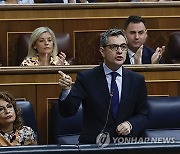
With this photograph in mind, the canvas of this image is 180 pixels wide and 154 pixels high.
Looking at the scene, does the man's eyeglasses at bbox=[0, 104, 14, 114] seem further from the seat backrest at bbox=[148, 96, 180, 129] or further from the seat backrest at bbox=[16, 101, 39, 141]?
the seat backrest at bbox=[148, 96, 180, 129]

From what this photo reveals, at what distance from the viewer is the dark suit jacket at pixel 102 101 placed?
1.96 metres

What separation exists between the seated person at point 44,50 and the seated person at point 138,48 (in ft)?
1.01

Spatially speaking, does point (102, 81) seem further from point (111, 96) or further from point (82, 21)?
point (82, 21)

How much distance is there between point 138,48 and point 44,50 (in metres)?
0.42

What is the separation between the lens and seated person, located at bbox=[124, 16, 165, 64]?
9.07 ft

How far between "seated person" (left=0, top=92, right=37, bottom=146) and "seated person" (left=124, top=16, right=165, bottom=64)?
743 mm

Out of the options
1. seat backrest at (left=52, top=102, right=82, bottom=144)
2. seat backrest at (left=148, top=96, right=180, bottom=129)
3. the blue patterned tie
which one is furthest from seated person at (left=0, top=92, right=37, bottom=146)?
seat backrest at (left=148, top=96, right=180, bottom=129)

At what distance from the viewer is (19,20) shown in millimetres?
3127

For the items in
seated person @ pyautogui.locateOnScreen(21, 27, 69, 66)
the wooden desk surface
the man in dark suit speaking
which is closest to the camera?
the man in dark suit speaking

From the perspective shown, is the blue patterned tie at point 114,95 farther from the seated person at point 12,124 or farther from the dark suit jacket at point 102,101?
the seated person at point 12,124

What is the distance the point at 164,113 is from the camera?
232cm

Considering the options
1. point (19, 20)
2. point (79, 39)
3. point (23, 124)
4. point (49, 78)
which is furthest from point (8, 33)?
point (23, 124)

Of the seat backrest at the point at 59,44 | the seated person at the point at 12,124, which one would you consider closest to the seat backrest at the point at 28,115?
the seated person at the point at 12,124

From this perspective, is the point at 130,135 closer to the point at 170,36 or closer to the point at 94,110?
the point at 94,110
